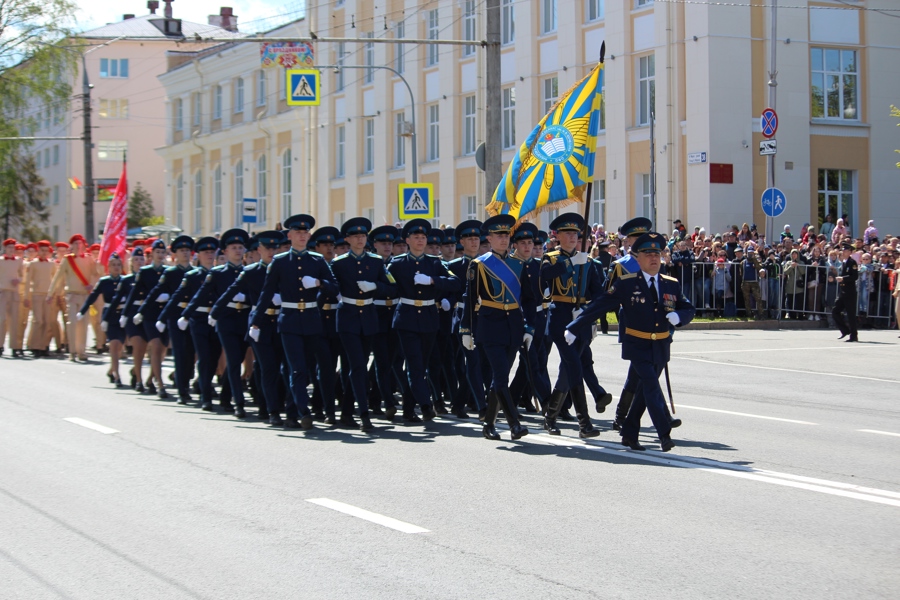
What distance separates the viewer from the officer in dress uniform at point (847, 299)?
22.7 m

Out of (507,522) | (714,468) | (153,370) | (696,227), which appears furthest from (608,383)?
(696,227)

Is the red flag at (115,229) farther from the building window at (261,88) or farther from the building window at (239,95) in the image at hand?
the building window at (239,95)

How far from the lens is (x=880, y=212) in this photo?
33812mm

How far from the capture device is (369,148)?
1911 inches

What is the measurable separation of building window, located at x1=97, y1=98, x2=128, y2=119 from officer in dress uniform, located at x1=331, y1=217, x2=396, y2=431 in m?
77.0

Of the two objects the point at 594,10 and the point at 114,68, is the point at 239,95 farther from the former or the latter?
the point at 114,68

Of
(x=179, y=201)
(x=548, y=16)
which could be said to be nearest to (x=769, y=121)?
(x=548, y=16)


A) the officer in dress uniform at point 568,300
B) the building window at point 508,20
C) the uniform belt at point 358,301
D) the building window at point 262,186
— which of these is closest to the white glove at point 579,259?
the officer in dress uniform at point 568,300

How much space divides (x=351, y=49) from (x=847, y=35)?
70.6ft

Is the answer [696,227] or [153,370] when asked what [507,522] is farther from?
[696,227]

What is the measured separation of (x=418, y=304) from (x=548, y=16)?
1060 inches

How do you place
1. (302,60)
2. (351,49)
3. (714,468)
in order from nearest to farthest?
(714,468) < (302,60) < (351,49)

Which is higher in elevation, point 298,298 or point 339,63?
point 339,63

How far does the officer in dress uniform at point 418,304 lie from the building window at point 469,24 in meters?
29.7
